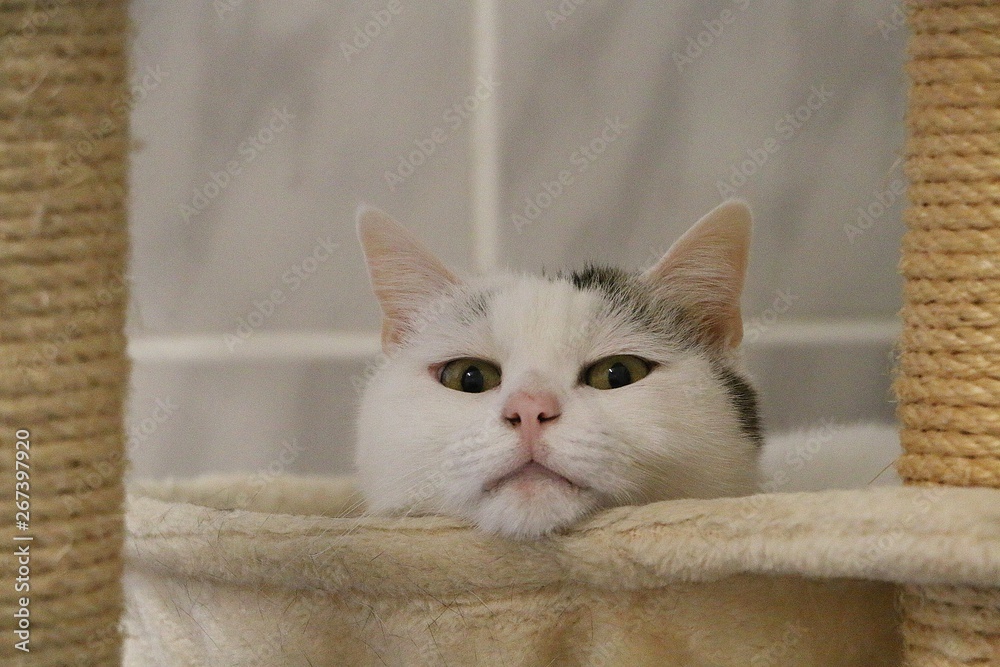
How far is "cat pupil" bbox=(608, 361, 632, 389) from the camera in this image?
3.57 feet

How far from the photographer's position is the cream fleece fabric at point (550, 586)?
846mm

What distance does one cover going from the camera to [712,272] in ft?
3.91

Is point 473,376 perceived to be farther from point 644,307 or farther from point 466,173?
point 466,173

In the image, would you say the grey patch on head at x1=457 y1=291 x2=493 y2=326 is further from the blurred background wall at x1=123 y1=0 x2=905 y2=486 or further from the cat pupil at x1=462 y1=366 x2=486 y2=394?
the blurred background wall at x1=123 y1=0 x2=905 y2=486

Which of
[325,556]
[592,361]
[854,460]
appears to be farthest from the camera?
[854,460]

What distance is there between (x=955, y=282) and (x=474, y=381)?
56 cm

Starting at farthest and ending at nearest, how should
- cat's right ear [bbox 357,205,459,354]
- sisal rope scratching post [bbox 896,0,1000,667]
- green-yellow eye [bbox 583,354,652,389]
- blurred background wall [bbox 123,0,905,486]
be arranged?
blurred background wall [bbox 123,0,905,486] → cat's right ear [bbox 357,205,459,354] → green-yellow eye [bbox 583,354,652,389] → sisal rope scratching post [bbox 896,0,1000,667]

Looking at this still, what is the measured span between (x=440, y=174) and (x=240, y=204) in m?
0.45

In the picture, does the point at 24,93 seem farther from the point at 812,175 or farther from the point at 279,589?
the point at 812,175

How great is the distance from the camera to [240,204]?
1956 mm

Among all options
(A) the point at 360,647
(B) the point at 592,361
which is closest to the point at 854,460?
(B) the point at 592,361

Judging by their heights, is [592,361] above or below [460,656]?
above

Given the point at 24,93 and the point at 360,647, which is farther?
the point at 360,647

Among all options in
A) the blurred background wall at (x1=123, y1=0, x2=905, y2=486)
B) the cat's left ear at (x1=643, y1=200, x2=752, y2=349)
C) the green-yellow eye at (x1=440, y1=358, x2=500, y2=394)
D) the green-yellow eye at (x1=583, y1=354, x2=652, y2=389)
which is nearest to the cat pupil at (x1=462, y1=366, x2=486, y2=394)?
the green-yellow eye at (x1=440, y1=358, x2=500, y2=394)
